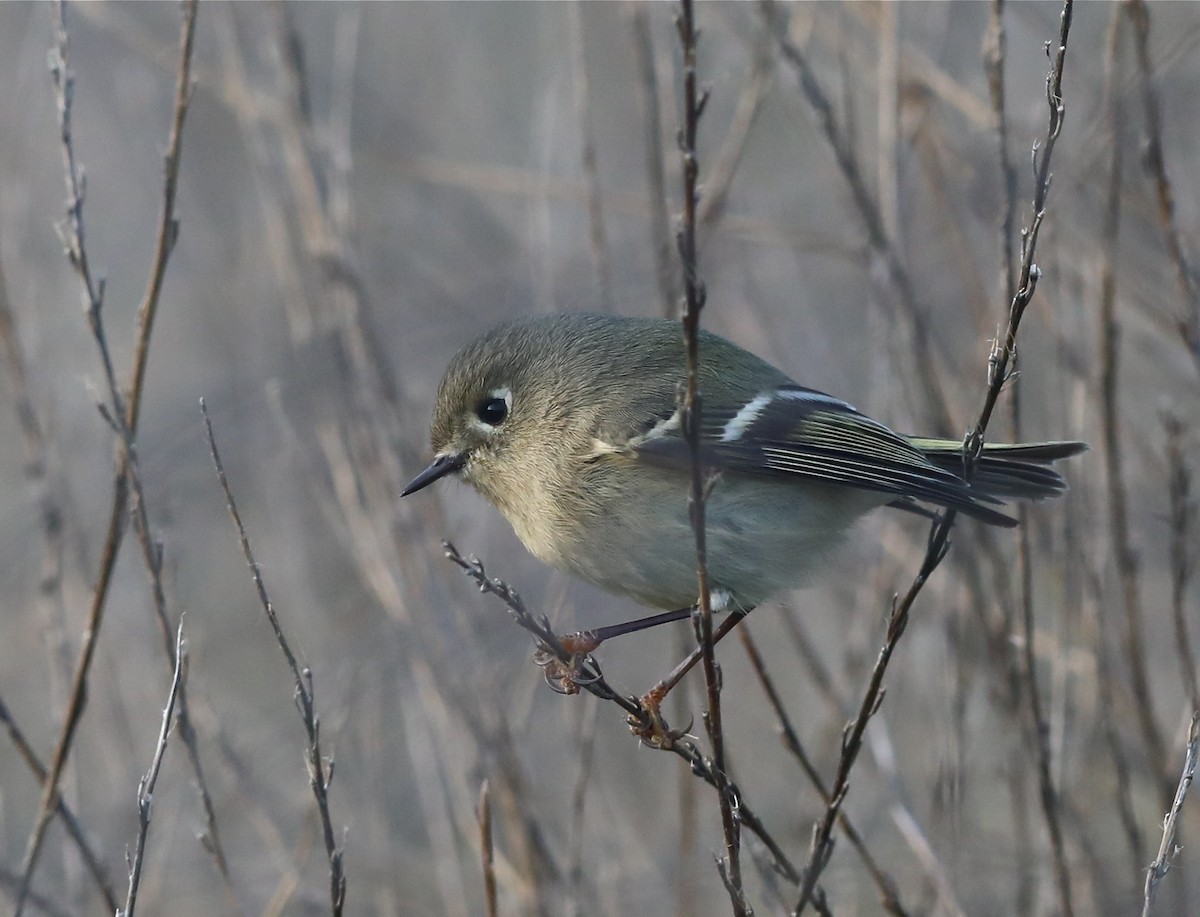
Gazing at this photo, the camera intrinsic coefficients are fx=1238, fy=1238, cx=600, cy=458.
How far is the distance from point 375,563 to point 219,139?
223 centimetres

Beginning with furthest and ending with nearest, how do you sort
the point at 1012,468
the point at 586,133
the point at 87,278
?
the point at 586,133 → the point at 1012,468 → the point at 87,278

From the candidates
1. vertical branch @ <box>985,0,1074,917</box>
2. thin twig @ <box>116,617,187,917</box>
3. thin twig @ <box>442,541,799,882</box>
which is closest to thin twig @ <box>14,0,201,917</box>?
thin twig @ <box>116,617,187,917</box>

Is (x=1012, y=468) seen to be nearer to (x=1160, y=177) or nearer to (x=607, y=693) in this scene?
(x=1160, y=177)

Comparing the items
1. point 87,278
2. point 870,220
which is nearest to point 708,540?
point 870,220

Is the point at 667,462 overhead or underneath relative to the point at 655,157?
underneath

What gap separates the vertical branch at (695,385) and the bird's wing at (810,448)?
0.49m

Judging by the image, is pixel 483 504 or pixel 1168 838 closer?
A: pixel 1168 838

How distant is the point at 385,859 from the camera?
249cm

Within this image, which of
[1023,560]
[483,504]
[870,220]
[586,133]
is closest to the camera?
[1023,560]

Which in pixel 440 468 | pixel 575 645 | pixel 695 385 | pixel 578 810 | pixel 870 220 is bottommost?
pixel 578 810

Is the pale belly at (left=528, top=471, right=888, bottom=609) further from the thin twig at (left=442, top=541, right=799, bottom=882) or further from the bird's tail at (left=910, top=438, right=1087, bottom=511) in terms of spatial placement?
the thin twig at (left=442, top=541, right=799, bottom=882)

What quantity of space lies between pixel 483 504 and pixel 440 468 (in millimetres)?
1600

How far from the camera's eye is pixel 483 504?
12.2ft

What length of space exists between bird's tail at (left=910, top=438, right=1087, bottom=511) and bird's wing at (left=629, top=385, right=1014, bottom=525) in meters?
0.05
